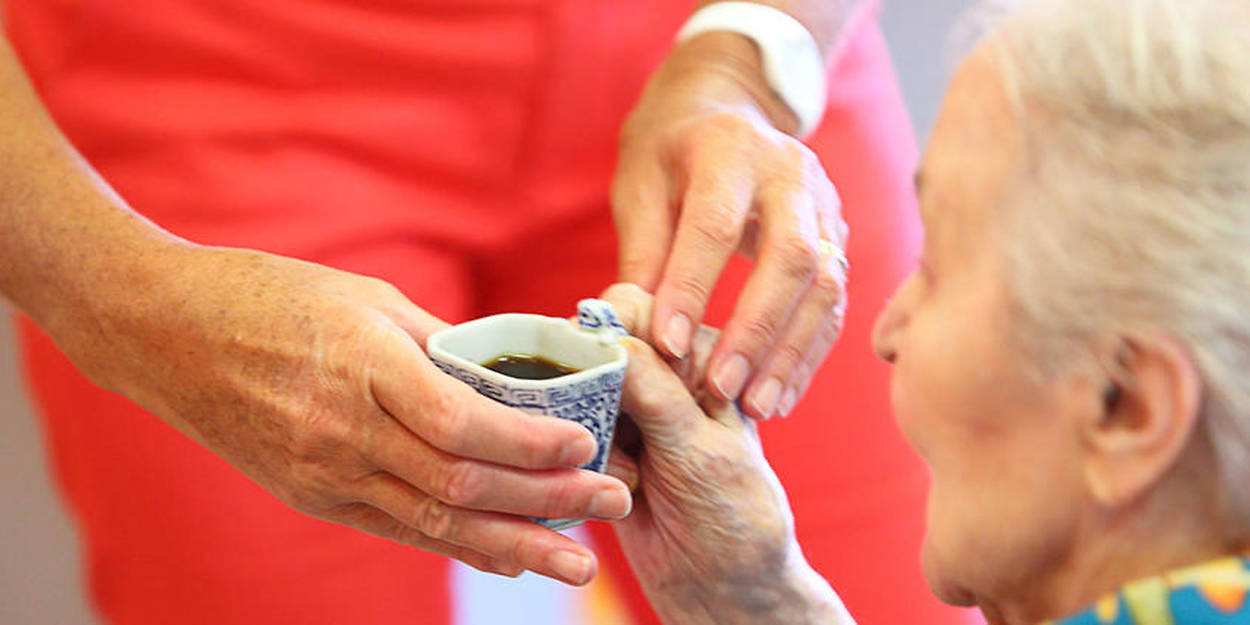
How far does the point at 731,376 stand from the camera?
1.20 meters

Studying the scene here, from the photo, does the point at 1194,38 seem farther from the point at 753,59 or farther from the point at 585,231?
the point at 585,231

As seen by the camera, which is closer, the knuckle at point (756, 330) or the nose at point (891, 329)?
the nose at point (891, 329)

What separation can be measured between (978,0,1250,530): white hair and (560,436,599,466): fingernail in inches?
14.7

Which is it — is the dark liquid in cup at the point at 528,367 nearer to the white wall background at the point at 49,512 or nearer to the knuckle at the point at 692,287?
the knuckle at the point at 692,287

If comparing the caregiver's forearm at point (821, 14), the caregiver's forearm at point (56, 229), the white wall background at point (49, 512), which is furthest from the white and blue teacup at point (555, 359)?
the white wall background at point (49, 512)

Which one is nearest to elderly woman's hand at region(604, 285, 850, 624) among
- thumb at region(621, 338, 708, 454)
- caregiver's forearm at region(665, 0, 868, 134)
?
thumb at region(621, 338, 708, 454)

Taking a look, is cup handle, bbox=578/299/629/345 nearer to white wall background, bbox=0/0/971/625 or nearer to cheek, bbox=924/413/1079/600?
cheek, bbox=924/413/1079/600

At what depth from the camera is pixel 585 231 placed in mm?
1554

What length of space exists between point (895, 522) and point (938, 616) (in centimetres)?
12

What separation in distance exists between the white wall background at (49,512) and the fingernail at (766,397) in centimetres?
130

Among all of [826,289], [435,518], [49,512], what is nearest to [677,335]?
[826,289]

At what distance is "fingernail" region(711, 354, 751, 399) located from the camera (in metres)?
1.20

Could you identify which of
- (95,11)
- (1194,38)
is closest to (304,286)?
(95,11)

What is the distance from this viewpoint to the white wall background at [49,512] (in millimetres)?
2367
